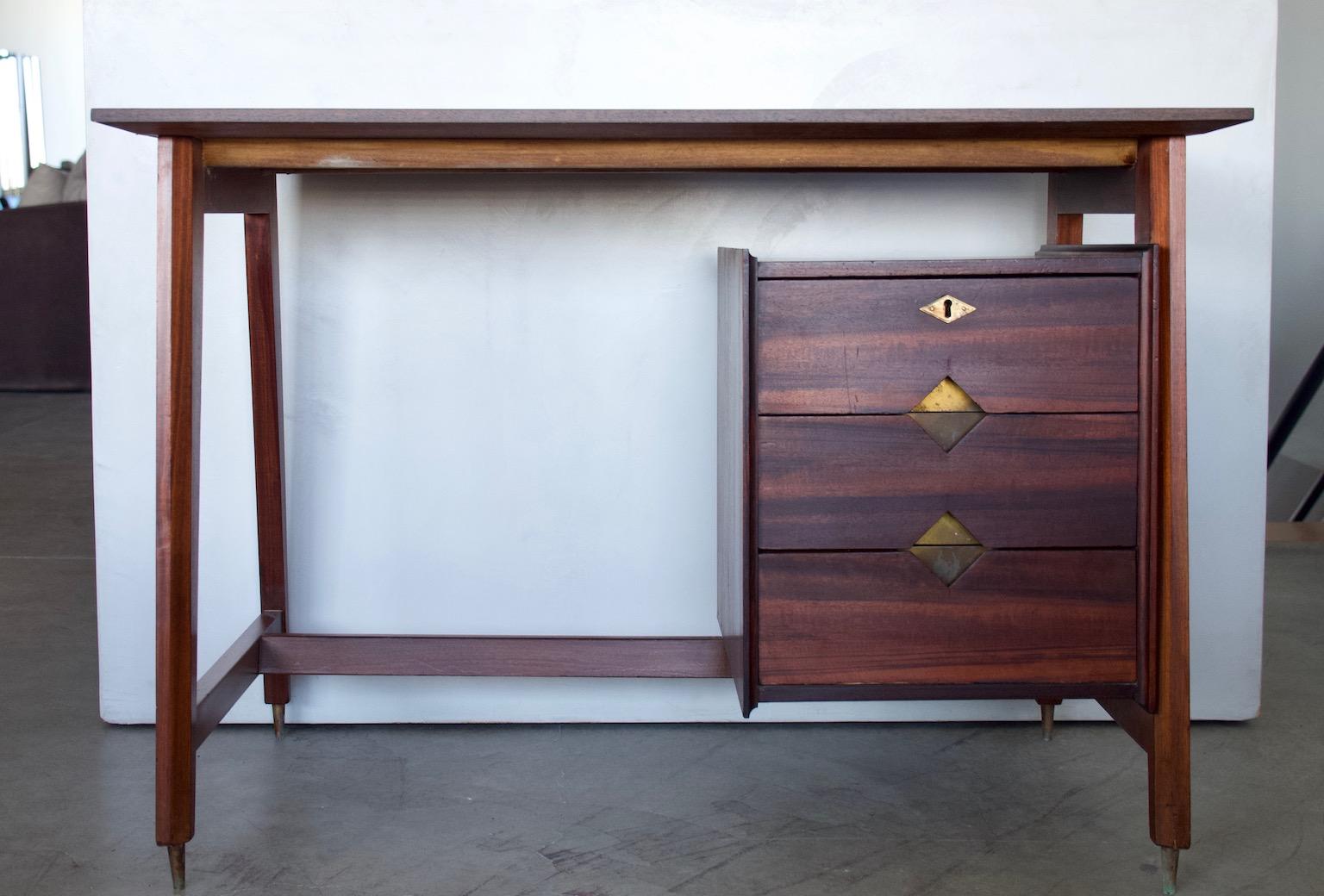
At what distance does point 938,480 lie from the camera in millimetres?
1331

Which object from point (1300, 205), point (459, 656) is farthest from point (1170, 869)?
point (1300, 205)

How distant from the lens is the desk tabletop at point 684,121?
4.14ft

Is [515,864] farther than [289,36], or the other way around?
[289,36]

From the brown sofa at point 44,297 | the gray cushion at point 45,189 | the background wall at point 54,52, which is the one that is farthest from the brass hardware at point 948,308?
the background wall at point 54,52

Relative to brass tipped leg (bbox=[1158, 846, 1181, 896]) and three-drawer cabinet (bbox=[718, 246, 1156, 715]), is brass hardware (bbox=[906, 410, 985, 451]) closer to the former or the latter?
three-drawer cabinet (bbox=[718, 246, 1156, 715])

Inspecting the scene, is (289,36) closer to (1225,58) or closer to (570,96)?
(570,96)

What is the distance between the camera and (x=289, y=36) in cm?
175

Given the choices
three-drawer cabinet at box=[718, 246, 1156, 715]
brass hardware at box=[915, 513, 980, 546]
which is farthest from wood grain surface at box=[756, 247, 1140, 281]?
brass hardware at box=[915, 513, 980, 546]

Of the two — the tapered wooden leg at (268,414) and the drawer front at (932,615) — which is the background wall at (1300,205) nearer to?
the drawer front at (932,615)

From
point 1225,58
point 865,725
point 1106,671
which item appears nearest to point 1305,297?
point 1225,58

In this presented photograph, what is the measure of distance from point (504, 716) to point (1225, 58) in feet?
4.69

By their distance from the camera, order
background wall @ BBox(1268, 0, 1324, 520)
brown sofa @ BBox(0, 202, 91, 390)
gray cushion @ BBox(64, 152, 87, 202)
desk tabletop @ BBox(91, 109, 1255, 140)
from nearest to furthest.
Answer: desk tabletop @ BBox(91, 109, 1255, 140)
background wall @ BBox(1268, 0, 1324, 520)
brown sofa @ BBox(0, 202, 91, 390)
gray cushion @ BBox(64, 152, 87, 202)

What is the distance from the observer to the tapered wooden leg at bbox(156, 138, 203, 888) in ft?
4.35

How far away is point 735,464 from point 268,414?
2.38 feet
